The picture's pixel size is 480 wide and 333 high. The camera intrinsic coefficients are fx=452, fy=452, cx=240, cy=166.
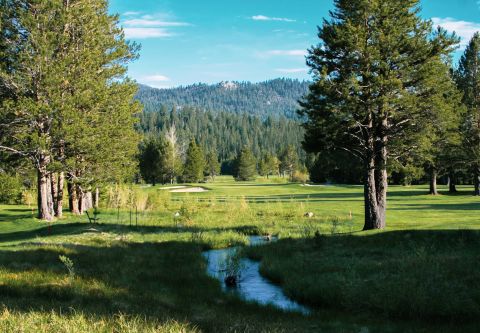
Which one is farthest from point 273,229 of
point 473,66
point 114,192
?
point 473,66

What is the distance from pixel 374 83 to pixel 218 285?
10626 mm

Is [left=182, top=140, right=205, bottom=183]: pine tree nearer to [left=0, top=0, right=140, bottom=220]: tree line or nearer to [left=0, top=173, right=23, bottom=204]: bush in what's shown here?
[left=0, top=173, right=23, bottom=204]: bush

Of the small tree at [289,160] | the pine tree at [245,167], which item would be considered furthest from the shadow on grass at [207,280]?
the small tree at [289,160]

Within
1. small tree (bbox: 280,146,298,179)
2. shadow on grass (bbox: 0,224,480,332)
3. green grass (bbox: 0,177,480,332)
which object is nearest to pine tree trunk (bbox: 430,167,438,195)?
green grass (bbox: 0,177,480,332)

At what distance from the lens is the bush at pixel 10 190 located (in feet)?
132

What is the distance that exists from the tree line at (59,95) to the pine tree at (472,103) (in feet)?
107

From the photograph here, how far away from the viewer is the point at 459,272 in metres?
11.4

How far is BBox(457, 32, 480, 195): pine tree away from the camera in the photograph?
142ft

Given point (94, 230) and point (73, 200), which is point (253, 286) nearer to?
point (94, 230)

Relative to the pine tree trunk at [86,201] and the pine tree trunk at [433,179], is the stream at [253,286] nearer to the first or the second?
the pine tree trunk at [86,201]

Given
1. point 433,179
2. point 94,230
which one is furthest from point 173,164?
point 94,230

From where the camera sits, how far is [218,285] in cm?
1227

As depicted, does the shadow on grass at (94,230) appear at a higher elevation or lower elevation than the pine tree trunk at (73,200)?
lower

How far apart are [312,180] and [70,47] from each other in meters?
72.2
